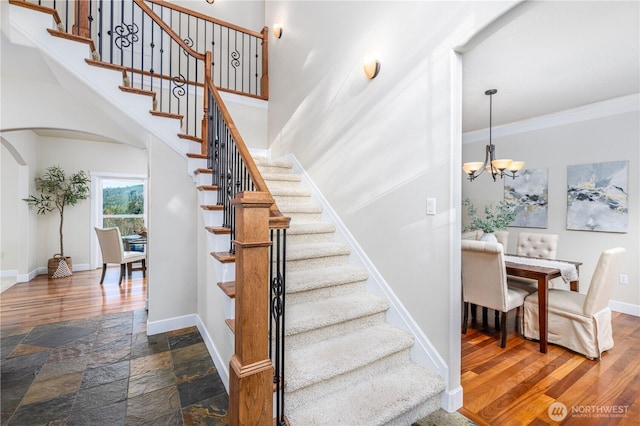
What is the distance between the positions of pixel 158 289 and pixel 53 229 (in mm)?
4547

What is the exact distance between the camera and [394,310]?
2.31m

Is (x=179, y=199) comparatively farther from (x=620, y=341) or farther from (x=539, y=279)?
(x=620, y=341)

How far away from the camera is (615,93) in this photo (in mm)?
3518

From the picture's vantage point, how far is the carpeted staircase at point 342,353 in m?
1.66

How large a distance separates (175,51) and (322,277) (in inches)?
181

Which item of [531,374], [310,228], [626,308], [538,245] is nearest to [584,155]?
[538,245]

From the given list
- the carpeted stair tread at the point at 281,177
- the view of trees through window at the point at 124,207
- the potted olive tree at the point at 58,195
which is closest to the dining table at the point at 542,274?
the carpeted stair tread at the point at 281,177

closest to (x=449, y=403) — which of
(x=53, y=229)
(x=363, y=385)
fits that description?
(x=363, y=385)

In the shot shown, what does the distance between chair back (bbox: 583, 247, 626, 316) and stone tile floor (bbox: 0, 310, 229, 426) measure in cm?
305

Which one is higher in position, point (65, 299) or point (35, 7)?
point (35, 7)

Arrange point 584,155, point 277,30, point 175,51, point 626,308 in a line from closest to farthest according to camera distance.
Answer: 1. point 626,308
2. point 584,155
3. point 277,30
4. point 175,51

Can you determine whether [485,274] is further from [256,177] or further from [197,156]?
[197,156]

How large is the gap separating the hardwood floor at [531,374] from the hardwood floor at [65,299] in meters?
0.01

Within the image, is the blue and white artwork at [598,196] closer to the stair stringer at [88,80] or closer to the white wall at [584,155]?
the white wall at [584,155]
